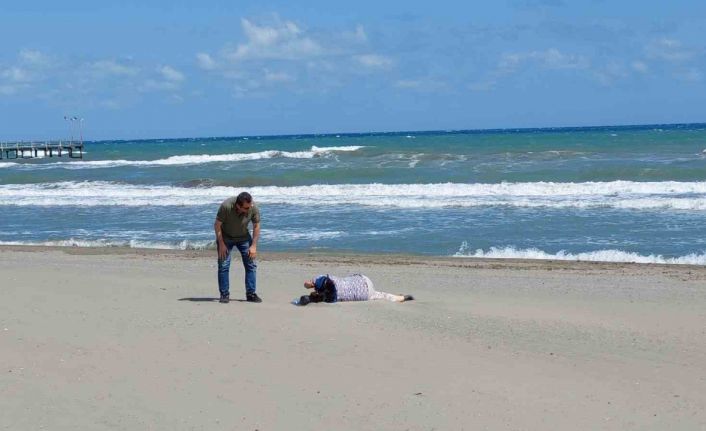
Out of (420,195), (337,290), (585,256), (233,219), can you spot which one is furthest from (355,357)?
(420,195)

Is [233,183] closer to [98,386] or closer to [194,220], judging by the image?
[194,220]

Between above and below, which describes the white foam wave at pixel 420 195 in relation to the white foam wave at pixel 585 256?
above

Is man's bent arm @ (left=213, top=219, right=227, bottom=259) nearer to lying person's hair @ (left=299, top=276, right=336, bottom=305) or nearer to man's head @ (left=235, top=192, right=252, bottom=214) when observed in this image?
man's head @ (left=235, top=192, right=252, bottom=214)

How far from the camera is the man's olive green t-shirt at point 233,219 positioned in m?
9.60

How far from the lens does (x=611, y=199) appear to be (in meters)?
24.5

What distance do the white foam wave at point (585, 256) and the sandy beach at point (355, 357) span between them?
8.30 feet

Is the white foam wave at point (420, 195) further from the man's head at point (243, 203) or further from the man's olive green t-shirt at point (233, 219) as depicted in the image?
the man's head at point (243, 203)

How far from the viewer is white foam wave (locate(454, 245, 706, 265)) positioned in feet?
46.3

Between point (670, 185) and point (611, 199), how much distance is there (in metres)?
5.34

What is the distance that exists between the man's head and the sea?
20.0ft

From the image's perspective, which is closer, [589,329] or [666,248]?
[589,329]

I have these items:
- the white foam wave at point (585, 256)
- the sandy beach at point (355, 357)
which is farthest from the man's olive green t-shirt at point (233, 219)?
the white foam wave at point (585, 256)

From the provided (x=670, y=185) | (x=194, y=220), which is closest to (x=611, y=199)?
(x=670, y=185)

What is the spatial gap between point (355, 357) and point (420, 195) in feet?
68.1
